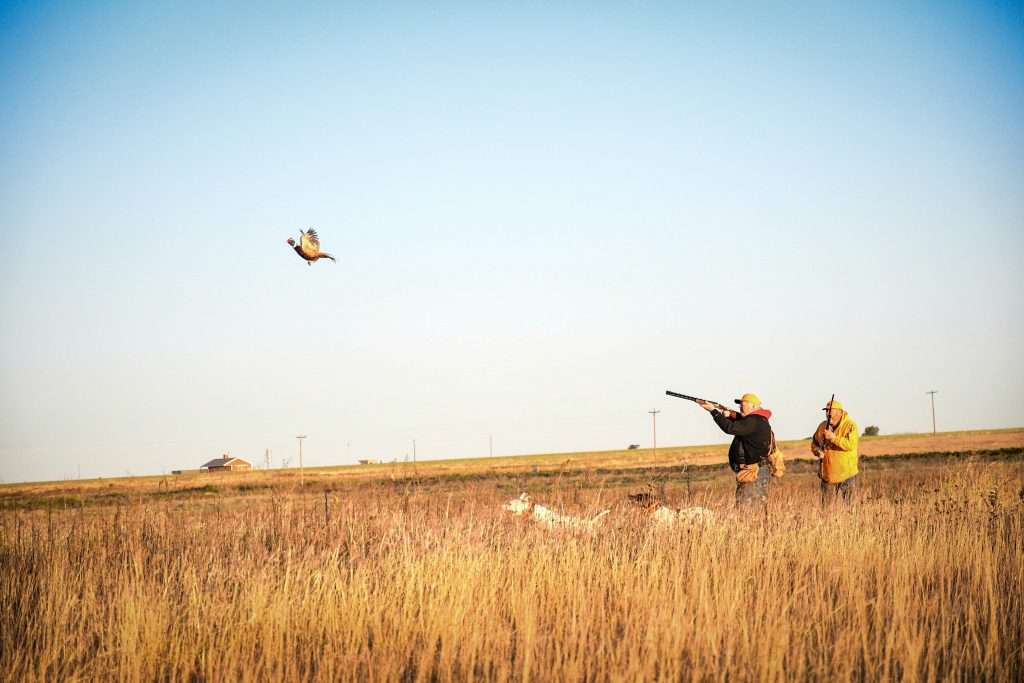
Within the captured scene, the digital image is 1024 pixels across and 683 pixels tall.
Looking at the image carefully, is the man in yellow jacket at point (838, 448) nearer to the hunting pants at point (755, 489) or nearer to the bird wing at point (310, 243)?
the hunting pants at point (755, 489)

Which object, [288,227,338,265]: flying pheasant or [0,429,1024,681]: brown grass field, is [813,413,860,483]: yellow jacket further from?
[288,227,338,265]: flying pheasant

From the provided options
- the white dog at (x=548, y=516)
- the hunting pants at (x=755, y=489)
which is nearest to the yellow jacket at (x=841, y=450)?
the hunting pants at (x=755, y=489)

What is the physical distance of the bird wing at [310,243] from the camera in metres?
13.3

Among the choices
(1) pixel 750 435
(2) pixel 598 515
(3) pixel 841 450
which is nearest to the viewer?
(2) pixel 598 515

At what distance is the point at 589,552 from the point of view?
20.9 ft

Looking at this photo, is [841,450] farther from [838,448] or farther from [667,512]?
[667,512]

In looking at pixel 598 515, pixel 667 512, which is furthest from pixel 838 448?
pixel 598 515

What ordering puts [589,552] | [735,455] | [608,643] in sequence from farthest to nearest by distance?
[735,455], [589,552], [608,643]

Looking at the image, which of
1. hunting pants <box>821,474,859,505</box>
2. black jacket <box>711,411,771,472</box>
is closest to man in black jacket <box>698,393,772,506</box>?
black jacket <box>711,411,771,472</box>

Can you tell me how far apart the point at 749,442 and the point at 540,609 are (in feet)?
17.6

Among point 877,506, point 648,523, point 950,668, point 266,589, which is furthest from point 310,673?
point 877,506

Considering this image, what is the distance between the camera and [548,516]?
9.04m

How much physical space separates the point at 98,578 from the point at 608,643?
4.17 meters

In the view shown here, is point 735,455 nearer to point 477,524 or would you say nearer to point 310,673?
point 477,524
